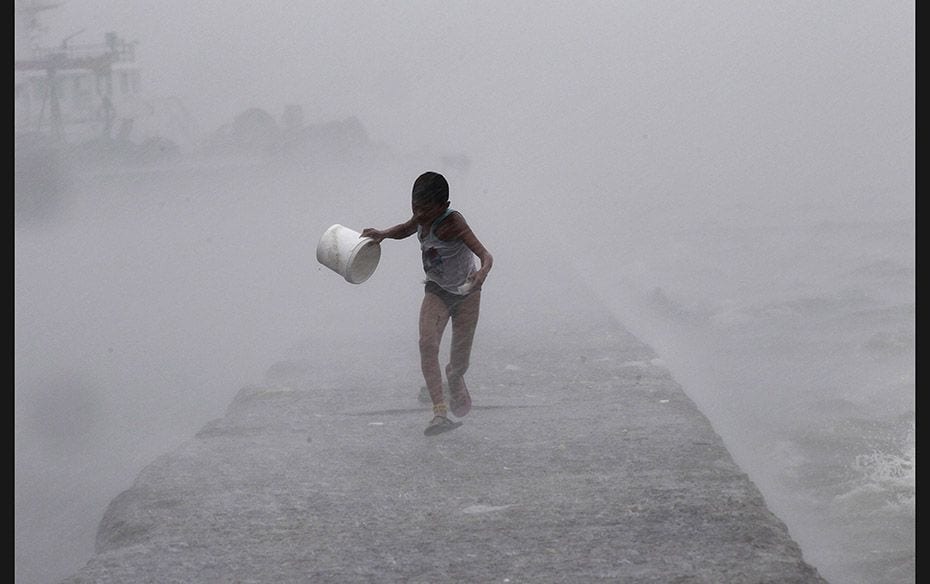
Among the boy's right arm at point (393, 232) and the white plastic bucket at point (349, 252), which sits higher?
the boy's right arm at point (393, 232)

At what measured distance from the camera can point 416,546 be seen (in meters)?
4.48

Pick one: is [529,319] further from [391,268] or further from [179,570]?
[391,268]

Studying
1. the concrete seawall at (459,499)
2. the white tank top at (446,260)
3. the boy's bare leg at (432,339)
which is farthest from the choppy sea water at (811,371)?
the white tank top at (446,260)

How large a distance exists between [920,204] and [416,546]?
32711mm

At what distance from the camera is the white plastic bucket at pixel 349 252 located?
562cm

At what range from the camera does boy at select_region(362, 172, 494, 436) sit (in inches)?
217

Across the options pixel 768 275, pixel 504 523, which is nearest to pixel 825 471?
pixel 504 523

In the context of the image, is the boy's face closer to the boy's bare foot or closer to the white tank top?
the white tank top

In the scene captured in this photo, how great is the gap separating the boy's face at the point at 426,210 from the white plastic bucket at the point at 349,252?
26cm

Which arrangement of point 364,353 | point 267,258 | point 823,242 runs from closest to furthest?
point 364,353, point 267,258, point 823,242

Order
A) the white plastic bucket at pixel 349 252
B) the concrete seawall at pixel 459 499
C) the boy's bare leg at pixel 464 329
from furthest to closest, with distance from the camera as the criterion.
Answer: the boy's bare leg at pixel 464 329 < the white plastic bucket at pixel 349 252 < the concrete seawall at pixel 459 499

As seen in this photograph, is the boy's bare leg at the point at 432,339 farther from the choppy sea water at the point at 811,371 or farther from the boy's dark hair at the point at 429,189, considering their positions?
the choppy sea water at the point at 811,371

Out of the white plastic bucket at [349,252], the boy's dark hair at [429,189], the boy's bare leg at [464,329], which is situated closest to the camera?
the boy's dark hair at [429,189]

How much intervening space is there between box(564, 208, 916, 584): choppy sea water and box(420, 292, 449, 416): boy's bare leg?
122 inches
